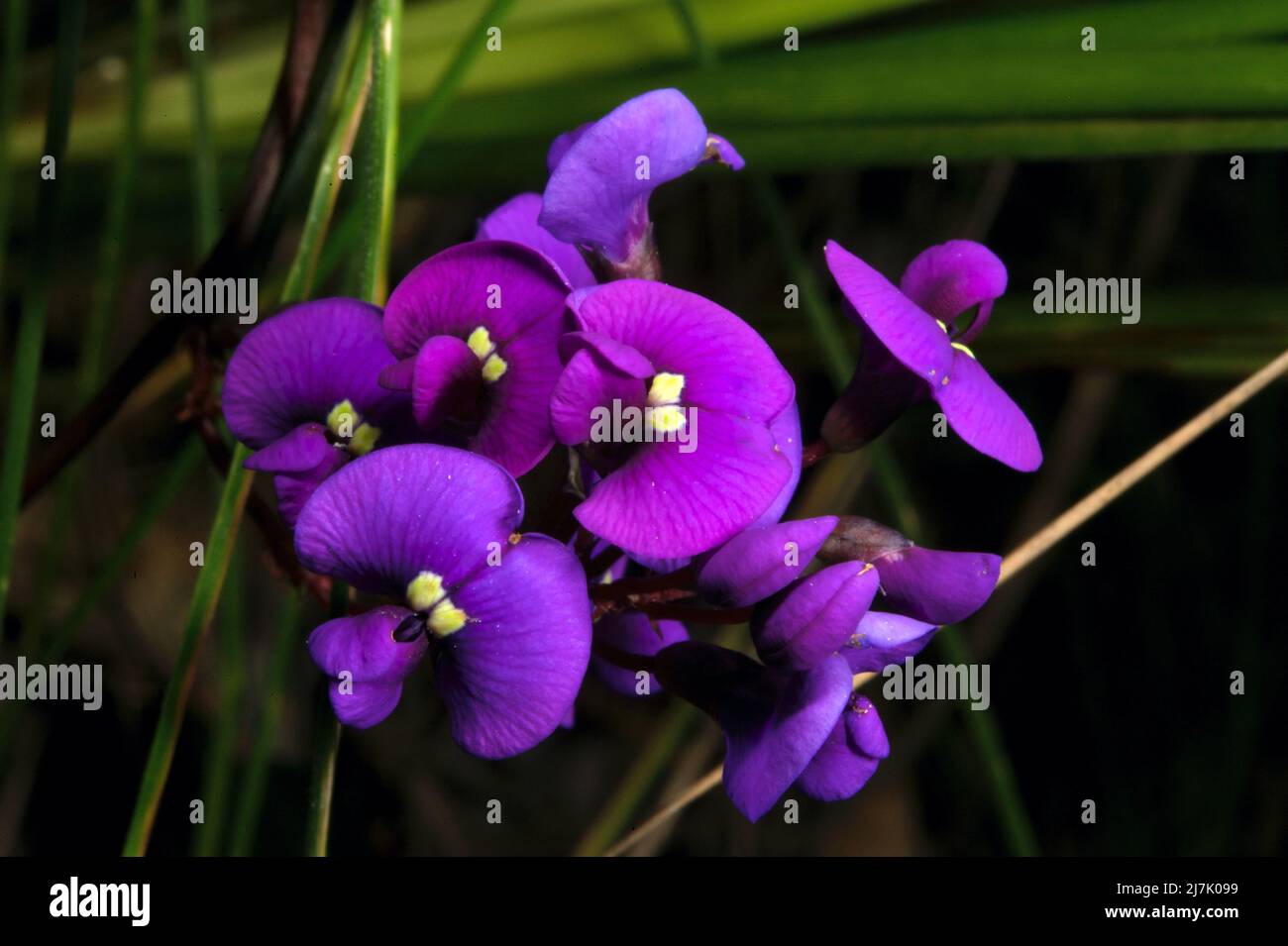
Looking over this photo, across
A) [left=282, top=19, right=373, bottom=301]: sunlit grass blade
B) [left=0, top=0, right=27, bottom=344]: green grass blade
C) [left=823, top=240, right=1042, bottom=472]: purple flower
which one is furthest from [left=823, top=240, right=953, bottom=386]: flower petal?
[left=0, top=0, right=27, bottom=344]: green grass blade

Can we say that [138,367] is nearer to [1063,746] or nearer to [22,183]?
[22,183]

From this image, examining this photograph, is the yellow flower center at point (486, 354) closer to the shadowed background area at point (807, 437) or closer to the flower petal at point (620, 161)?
the flower petal at point (620, 161)

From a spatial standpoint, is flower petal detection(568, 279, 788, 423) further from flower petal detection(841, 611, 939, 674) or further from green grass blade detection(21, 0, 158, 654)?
green grass blade detection(21, 0, 158, 654)

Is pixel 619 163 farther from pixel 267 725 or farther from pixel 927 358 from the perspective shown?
pixel 267 725

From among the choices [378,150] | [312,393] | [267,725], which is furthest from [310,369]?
[267,725]

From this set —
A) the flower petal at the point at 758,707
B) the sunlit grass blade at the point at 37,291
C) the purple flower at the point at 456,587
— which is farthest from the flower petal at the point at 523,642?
the sunlit grass blade at the point at 37,291
